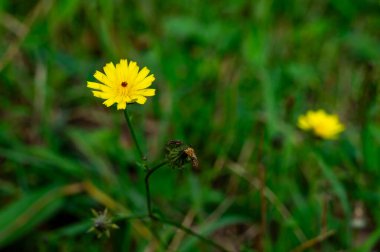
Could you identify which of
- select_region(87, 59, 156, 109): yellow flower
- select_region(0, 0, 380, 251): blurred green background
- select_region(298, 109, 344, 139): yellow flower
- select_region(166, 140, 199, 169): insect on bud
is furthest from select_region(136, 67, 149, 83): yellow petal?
select_region(298, 109, 344, 139): yellow flower

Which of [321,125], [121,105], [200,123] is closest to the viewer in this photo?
[121,105]

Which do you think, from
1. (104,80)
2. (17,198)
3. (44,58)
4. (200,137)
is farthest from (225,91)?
(104,80)

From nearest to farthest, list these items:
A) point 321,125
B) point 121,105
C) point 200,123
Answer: point 121,105, point 321,125, point 200,123

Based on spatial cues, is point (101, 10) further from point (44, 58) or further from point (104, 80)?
point (104, 80)

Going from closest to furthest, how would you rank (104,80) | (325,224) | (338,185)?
(104,80) → (325,224) → (338,185)

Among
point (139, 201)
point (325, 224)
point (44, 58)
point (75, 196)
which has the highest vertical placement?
point (44, 58)

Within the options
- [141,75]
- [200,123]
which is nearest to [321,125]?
[200,123]

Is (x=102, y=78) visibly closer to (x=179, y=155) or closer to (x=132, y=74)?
(x=132, y=74)
